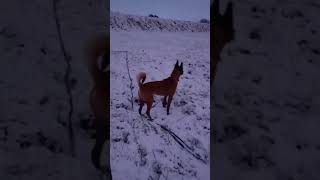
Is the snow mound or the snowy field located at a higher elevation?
the snow mound

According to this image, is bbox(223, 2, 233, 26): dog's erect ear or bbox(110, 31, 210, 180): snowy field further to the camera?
bbox(110, 31, 210, 180): snowy field

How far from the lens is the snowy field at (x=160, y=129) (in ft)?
19.2

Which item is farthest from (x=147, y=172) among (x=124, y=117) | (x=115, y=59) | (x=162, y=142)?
(x=115, y=59)

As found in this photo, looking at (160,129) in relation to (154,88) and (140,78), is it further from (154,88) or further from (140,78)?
(140,78)

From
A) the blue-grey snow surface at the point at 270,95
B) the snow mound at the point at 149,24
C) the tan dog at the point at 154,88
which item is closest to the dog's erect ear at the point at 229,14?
the blue-grey snow surface at the point at 270,95

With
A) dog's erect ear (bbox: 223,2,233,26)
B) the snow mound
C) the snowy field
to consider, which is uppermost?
the snow mound

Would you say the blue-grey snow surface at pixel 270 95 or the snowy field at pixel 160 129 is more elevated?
the blue-grey snow surface at pixel 270 95

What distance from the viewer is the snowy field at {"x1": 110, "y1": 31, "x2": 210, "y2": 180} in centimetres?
585

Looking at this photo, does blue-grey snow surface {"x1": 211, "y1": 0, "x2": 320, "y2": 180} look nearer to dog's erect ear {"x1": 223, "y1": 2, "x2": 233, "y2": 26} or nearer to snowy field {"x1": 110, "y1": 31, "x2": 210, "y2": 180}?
dog's erect ear {"x1": 223, "y1": 2, "x2": 233, "y2": 26}

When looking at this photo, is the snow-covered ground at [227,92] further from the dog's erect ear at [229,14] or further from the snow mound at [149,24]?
the snow mound at [149,24]

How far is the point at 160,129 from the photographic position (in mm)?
7695

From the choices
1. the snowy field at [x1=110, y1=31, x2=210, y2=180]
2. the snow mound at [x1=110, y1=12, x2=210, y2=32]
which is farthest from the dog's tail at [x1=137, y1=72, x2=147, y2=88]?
the snow mound at [x1=110, y1=12, x2=210, y2=32]

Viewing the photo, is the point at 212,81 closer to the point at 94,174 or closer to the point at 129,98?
the point at 94,174

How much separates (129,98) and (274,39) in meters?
8.31
